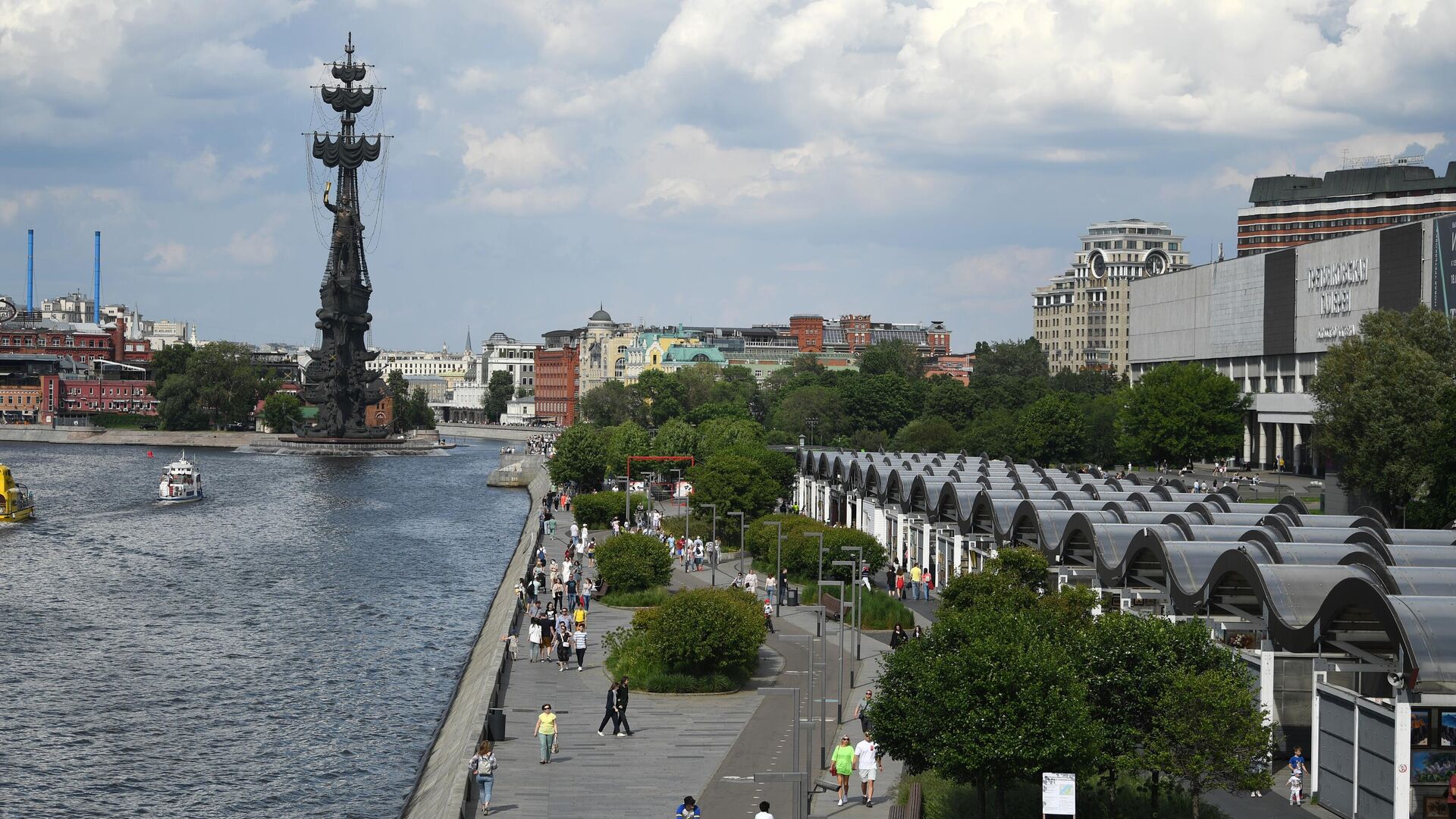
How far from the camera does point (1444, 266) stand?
3194 inches

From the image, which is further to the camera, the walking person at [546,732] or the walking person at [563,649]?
the walking person at [563,649]

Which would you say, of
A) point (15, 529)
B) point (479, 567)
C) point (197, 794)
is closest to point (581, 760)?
point (197, 794)

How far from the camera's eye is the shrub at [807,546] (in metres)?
46.6

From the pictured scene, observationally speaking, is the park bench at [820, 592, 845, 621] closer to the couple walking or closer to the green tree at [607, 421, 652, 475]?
the couple walking

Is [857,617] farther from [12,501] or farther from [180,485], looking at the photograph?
[180,485]

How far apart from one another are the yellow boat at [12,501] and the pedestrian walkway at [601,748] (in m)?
58.0

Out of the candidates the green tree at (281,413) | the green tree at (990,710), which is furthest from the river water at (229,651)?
the green tree at (281,413)

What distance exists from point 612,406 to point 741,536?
404 ft

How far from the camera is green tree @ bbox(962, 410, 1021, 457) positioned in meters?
100

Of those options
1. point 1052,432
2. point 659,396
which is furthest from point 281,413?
point 1052,432

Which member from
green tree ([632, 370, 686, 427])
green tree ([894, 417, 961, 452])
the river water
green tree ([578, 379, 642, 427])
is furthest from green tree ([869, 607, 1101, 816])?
green tree ([578, 379, 642, 427])

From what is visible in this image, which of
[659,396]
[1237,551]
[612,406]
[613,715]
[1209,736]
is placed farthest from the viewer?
[659,396]

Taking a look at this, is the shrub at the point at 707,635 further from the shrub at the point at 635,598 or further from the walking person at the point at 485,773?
the shrub at the point at 635,598

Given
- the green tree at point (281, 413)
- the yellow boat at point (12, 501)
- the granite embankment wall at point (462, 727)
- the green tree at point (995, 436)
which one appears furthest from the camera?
the green tree at point (281, 413)
